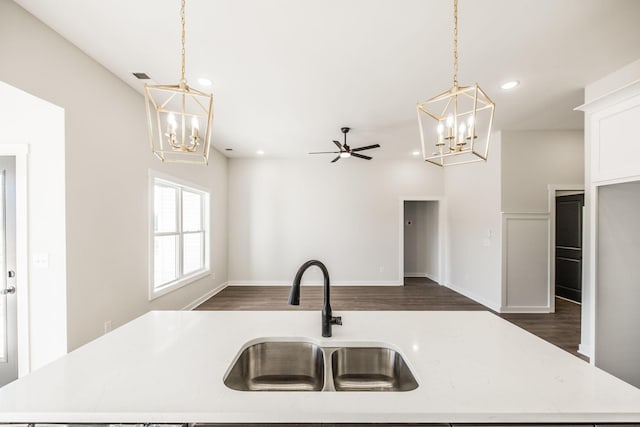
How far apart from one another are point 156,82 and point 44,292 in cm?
210

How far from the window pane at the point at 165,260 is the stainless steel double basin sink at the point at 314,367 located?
2.68 meters

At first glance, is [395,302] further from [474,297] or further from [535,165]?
[535,165]

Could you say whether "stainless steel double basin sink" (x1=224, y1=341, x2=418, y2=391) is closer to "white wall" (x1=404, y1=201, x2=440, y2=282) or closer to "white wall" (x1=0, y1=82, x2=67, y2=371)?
"white wall" (x1=0, y1=82, x2=67, y2=371)

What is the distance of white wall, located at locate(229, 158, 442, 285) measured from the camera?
5754 mm

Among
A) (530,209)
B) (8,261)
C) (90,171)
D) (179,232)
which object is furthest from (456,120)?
(179,232)

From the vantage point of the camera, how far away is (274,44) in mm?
2074

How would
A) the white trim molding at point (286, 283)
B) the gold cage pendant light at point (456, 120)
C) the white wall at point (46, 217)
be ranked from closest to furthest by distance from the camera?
the gold cage pendant light at point (456, 120)
the white wall at point (46, 217)
the white trim molding at point (286, 283)

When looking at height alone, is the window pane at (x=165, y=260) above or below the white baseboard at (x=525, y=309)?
above

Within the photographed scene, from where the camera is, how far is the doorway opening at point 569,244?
14.5 feet

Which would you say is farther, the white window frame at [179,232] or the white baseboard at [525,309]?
the white baseboard at [525,309]

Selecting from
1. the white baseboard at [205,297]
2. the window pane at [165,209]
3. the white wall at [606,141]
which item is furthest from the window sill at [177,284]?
the white wall at [606,141]

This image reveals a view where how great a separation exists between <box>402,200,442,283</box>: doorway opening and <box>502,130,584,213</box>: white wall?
2372mm

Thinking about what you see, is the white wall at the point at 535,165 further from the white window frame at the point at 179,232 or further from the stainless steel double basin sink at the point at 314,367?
the white window frame at the point at 179,232

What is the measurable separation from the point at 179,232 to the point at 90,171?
1830mm
